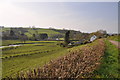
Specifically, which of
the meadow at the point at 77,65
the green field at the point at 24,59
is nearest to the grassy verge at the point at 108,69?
the meadow at the point at 77,65

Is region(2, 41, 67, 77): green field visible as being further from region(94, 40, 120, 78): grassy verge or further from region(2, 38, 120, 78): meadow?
region(94, 40, 120, 78): grassy verge

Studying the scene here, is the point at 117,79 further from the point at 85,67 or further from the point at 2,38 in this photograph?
the point at 2,38

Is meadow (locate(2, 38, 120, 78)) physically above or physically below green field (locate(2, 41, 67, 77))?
above

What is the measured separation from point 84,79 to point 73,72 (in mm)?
1013

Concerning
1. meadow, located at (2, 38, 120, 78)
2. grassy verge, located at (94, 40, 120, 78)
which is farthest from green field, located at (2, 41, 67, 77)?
grassy verge, located at (94, 40, 120, 78)

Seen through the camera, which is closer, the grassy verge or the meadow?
the meadow

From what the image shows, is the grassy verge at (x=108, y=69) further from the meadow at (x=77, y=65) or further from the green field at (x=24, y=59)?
the green field at (x=24, y=59)

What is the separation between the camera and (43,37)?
331 ft

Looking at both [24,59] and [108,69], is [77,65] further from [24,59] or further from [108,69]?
[24,59]

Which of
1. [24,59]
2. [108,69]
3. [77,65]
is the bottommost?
[24,59]

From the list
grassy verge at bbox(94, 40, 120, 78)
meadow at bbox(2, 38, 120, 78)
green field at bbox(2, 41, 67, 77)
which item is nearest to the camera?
meadow at bbox(2, 38, 120, 78)

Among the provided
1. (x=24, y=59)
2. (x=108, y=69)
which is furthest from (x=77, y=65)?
(x=24, y=59)

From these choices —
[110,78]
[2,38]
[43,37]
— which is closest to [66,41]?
[110,78]

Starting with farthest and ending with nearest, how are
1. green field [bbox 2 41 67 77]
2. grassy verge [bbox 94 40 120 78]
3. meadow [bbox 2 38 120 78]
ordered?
green field [bbox 2 41 67 77]
grassy verge [bbox 94 40 120 78]
meadow [bbox 2 38 120 78]
